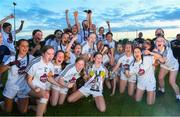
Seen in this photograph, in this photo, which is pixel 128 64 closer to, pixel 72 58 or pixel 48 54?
pixel 72 58

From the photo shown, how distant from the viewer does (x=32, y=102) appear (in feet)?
29.5

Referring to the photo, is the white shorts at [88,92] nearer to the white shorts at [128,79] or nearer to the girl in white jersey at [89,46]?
the girl in white jersey at [89,46]

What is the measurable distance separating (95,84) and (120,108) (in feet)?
3.19

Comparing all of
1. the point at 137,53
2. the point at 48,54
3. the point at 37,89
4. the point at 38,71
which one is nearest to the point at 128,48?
the point at 137,53

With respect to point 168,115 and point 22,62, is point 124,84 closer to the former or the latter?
point 168,115

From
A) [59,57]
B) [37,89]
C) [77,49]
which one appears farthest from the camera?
[77,49]

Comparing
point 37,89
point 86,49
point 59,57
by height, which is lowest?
point 37,89

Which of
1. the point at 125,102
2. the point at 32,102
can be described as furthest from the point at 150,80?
the point at 32,102

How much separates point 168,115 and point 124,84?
2548mm

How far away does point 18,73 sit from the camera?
804 centimetres

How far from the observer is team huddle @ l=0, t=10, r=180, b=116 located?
777cm

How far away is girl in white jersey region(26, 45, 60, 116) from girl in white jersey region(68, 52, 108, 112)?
1.36 m

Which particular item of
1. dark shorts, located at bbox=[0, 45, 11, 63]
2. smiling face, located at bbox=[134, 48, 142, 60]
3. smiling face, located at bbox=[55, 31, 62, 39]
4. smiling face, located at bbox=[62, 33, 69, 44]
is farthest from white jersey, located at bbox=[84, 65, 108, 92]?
dark shorts, located at bbox=[0, 45, 11, 63]

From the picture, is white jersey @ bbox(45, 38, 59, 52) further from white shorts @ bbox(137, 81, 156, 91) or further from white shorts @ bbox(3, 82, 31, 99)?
white shorts @ bbox(137, 81, 156, 91)
